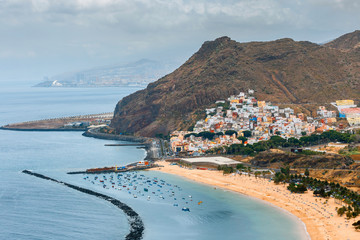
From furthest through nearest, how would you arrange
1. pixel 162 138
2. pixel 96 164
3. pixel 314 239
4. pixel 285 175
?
pixel 162 138, pixel 96 164, pixel 285 175, pixel 314 239

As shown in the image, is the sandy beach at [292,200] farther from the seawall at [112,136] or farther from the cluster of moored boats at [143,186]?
the seawall at [112,136]

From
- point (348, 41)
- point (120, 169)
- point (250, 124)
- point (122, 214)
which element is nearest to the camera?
point (122, 214)

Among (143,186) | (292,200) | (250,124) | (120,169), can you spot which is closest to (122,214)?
(143,186)

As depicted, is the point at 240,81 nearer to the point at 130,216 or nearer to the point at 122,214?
the point at 122,214

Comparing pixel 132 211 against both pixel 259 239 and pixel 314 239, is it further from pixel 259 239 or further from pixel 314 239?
pixel 314 239

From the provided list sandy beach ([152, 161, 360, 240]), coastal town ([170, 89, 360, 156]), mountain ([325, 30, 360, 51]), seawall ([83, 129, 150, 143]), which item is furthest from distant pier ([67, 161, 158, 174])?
mountain ([325, 30, 360, 51])

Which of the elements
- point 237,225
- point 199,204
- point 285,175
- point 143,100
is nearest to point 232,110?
point 143,100

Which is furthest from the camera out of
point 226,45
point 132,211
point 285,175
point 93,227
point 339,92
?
point 226,45
